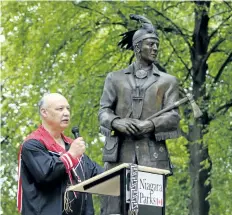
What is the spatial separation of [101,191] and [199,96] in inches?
422

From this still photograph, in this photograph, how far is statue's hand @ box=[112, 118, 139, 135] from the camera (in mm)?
11234

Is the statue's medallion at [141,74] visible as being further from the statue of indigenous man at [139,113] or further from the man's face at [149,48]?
the man's face at [149,48]

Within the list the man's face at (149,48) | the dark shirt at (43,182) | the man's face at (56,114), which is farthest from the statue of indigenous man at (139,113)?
the dark shirt at (43,182)

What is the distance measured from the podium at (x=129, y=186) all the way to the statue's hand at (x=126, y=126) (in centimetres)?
166

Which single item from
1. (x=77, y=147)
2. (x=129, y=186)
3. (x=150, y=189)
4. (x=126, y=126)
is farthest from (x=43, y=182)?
(x=126, y=126)

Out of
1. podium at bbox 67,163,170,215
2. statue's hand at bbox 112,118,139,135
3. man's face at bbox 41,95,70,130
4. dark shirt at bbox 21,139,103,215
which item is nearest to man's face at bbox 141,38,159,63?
statue's hand at bbox 112,118,139,135

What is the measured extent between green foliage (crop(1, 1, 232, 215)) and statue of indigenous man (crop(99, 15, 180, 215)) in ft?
23.8

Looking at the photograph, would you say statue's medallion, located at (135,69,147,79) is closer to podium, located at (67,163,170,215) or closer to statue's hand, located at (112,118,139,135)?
statue's hand, located at (112,118,139,135)

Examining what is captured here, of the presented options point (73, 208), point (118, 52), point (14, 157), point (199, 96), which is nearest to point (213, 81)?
point (199, 96)

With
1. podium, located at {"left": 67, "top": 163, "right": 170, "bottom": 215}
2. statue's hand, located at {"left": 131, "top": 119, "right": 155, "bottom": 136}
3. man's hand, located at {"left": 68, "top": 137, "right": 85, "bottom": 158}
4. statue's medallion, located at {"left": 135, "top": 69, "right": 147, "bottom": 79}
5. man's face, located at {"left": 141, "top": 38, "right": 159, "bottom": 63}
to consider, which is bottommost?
podium, located at {"left": 67, "top": 163, "right": 170, "bottom": 215}

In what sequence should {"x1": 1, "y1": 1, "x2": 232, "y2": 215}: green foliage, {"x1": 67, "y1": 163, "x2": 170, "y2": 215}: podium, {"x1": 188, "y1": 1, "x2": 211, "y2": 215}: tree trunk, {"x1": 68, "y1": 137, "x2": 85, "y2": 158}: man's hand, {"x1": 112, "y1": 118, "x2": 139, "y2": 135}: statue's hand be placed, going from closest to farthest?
{"x1": 67, "y1": 163, "x2": 170, "y2": 215}: podium → {"x1": 68, "y1": 137, "x2": 85, "y2": 158}: man's hand → {"x1": 112, "y1": 118, "x2": 139, "y2": 135}: statue's hand → {"x1": 188, "y1": 1, "x2": 211, "y2": 215}: tree trunk → {"x1": 1, "y1": 1, "x2": 232, "y2": 215}: green foliage

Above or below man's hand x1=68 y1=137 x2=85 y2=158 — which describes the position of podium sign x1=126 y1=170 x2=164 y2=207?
below

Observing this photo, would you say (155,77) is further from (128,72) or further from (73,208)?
(73,208)

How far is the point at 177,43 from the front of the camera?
2058 cm
